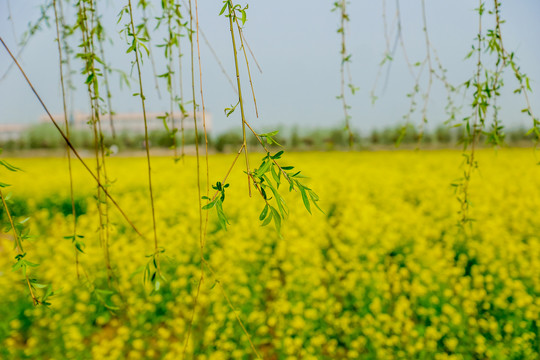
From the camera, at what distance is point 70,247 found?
4645 mm

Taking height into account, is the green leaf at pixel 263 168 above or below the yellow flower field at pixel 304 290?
above

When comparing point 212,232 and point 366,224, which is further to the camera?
point 212,232

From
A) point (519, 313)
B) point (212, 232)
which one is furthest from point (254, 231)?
point (519, 313)

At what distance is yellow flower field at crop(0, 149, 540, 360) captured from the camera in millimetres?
3125

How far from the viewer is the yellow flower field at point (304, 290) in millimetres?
3125

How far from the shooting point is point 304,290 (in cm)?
364

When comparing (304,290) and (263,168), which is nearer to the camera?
(263,168)

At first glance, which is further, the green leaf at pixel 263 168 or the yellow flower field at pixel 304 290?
the yellow flower field at pixel 304 290

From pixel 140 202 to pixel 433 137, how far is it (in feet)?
65.2

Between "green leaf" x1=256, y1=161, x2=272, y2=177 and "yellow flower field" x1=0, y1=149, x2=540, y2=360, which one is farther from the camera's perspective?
"yellow flower field" x1=0, y1=149, x2=540, y2=360

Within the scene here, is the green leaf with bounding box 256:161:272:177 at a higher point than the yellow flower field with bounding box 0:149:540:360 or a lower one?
higher

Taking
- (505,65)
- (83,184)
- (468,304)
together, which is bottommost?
(468,304)

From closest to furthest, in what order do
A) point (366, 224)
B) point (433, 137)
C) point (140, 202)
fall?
point (366, 224) < point (140, 202) < point (433, 137)

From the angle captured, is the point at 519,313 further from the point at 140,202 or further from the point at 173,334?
the point at 140,202
